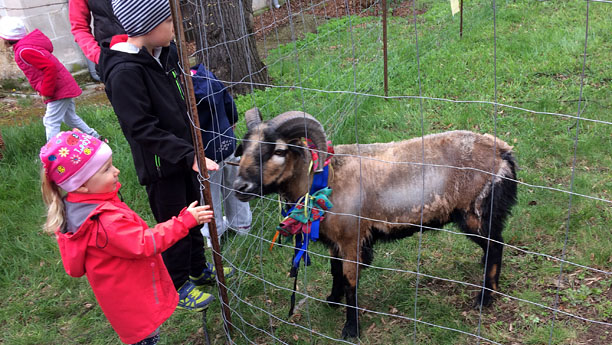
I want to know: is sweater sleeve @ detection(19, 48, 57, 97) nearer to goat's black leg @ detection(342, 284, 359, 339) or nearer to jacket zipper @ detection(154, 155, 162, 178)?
jacket zipper @ detection(154, 155, 162, 178)

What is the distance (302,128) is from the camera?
2.84 meters

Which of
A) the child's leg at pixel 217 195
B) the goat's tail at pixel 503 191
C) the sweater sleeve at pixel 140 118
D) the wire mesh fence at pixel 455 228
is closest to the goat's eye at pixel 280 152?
the wire mesh fence at pixel 455 228

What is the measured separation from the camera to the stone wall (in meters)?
7.58

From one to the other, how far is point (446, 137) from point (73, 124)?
4.30 metres

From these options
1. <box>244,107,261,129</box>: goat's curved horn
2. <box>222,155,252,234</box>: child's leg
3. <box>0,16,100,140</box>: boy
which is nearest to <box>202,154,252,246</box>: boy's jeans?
<box>222,155,252,234</box>: child's leg

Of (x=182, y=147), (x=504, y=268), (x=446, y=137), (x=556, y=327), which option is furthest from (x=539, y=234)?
(x=182, y=147)

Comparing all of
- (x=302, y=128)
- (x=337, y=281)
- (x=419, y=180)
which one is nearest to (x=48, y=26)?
(x=302, y=128)

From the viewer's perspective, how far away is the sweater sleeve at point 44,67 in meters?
4.99

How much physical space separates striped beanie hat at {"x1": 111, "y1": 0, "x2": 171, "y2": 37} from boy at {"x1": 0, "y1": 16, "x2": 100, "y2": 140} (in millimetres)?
2895

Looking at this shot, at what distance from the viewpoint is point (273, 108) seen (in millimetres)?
5398

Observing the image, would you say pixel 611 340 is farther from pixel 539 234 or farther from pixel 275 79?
pixel 275 79

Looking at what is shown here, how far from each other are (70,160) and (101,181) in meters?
0.17

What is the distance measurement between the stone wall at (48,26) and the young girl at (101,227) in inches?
257

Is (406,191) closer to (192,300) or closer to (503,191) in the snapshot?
(503,191)
